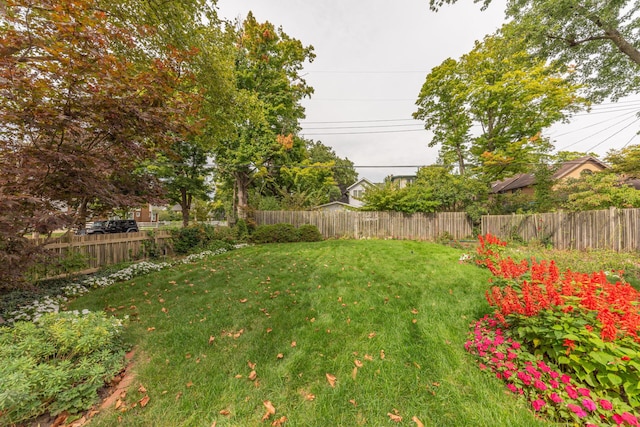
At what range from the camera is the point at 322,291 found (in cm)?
446

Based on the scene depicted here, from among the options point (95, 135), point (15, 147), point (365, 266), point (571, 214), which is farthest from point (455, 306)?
point (571, 214)

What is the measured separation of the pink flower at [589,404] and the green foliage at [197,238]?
1011 cm

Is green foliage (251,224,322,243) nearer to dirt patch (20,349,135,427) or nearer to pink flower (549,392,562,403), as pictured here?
dirt patch (20,349,135,427)

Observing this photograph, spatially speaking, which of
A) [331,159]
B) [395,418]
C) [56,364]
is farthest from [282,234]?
[331,159]

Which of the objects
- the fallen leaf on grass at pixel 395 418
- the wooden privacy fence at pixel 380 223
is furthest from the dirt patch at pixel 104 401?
the wooden privacy fence at pixel 380 223

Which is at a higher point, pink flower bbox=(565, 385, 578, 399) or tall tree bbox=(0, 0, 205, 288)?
tall tree bbox=(0, 0, 205, 288)

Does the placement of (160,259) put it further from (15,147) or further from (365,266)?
(365,266)

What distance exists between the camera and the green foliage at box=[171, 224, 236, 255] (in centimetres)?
920

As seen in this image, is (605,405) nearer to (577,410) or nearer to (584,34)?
(577,410)

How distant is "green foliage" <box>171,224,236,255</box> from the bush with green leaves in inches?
273

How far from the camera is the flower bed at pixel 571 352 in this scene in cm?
171

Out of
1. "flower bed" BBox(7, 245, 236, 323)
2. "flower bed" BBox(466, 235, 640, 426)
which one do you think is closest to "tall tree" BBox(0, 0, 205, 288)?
"flower bed" BBox(7, 245, 236, 323)

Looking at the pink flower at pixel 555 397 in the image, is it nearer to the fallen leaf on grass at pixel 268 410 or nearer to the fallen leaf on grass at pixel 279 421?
the fallen leaf on grass at pixel 279 421

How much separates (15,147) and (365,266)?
6520 millimetres
